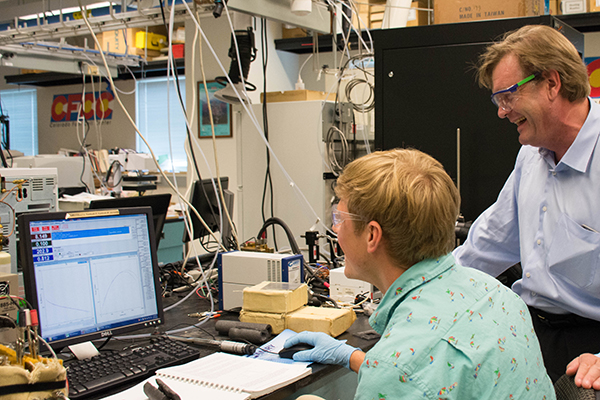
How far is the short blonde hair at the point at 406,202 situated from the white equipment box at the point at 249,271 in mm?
756

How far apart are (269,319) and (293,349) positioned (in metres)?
0.23

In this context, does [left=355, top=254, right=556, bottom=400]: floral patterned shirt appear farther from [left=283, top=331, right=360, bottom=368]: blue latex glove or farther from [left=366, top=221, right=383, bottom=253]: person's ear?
[left=283, top=331, right=360, bottom=368]: blue latex glove

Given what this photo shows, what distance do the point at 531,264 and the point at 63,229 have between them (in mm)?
1290

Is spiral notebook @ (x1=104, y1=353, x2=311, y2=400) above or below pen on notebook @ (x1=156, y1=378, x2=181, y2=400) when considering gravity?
below

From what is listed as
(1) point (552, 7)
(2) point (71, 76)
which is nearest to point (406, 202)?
(1) point (552, 7)

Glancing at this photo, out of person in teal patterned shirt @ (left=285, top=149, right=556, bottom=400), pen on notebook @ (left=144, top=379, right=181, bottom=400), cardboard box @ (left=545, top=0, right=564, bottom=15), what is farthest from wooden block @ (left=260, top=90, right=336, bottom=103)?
pen on notebook @ (left=144, top=379, right=181, bottom=400)

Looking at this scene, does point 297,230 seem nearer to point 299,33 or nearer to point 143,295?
point 143,295

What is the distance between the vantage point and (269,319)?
1.54 meters

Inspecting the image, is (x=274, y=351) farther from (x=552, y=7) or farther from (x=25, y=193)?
(x=552, y=7)

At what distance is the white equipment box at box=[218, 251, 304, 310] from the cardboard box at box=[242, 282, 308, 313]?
10 centimetres

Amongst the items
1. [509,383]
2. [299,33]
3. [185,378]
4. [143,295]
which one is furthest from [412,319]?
[299,33]

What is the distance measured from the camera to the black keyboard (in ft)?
3.72

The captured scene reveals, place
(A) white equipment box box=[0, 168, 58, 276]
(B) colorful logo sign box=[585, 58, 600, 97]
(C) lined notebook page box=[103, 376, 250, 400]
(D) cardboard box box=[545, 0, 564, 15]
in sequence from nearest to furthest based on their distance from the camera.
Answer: (C) lined notebook page box=[103, 376, 250, 400] < (A) white equipment box box=[0, 168, 58, 276] < (D) cardboard box box=[545, 0, 564, 15] < (B) colorful logo sign box=[585, 58, 600, 97]

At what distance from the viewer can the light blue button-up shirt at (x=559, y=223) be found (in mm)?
1467
